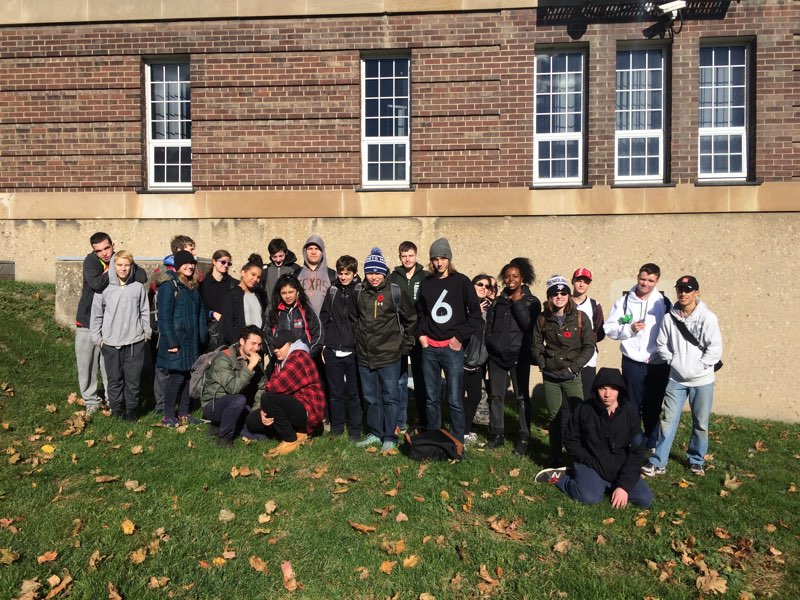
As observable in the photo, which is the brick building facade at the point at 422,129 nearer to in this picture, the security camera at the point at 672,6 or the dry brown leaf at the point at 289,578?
the security camera at the point at 672,6

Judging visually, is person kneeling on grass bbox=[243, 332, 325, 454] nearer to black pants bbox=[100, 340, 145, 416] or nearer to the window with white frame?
black pants bbox=[100, 340, 145, 416]

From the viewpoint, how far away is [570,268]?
9.52 meters

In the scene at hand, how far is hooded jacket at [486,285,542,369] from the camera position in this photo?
6.39 metres

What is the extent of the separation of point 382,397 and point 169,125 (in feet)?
22.0

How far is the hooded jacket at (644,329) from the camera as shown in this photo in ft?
20.9

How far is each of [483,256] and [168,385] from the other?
5.05 m

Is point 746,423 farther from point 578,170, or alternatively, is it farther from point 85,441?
point 85,441

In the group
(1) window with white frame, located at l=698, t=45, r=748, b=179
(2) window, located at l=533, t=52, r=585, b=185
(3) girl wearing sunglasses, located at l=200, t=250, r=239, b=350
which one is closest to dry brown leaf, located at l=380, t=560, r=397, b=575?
(3) girl wearing sunglasses, located at l=200, t=250, r=239, b=350

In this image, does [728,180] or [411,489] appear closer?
[411,489]

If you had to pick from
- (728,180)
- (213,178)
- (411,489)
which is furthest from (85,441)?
(728,180)

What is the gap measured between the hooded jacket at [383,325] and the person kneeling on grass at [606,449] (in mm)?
1781

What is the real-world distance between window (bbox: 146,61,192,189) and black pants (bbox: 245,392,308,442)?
5594mm

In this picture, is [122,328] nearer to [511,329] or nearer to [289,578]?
[289,578]

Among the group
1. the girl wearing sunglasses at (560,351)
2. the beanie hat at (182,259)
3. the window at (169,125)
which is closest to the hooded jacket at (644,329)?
the girl wearing sunglasses at (560,351)
